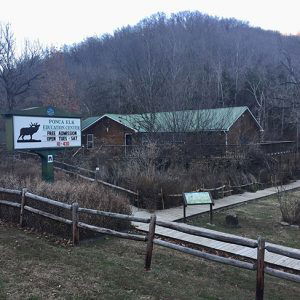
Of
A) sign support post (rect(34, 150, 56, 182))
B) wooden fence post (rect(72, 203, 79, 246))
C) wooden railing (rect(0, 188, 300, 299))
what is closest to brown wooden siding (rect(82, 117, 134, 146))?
sign support post (rect(34, 150, 56, 182))

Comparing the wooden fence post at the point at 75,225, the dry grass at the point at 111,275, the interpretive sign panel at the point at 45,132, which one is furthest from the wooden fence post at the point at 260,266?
the interpretive sign panel at the point at 45,132

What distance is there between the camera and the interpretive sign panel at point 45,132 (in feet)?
41.5

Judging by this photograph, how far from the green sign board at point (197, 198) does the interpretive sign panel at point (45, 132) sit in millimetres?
4995

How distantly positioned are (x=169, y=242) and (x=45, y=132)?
693 centimetres

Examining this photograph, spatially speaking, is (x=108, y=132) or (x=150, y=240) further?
(x=108, y=132)

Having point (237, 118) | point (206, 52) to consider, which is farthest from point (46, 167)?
point (206, 52)

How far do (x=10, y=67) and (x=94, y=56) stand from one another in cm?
1802

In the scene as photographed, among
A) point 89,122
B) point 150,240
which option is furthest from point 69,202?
point 89,122

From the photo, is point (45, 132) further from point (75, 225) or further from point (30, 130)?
point (75, 225)

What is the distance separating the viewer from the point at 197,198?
11.8 meters

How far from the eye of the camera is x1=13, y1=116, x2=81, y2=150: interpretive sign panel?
41.5 feet

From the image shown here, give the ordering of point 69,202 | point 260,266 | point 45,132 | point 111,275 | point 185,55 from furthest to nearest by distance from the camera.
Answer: point 185,55 < point 45,132 < point 69,202 < point 111,275 < point 260,266

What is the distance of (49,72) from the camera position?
55906mm

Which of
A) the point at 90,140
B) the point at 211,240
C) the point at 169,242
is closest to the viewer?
the point at 169,242
